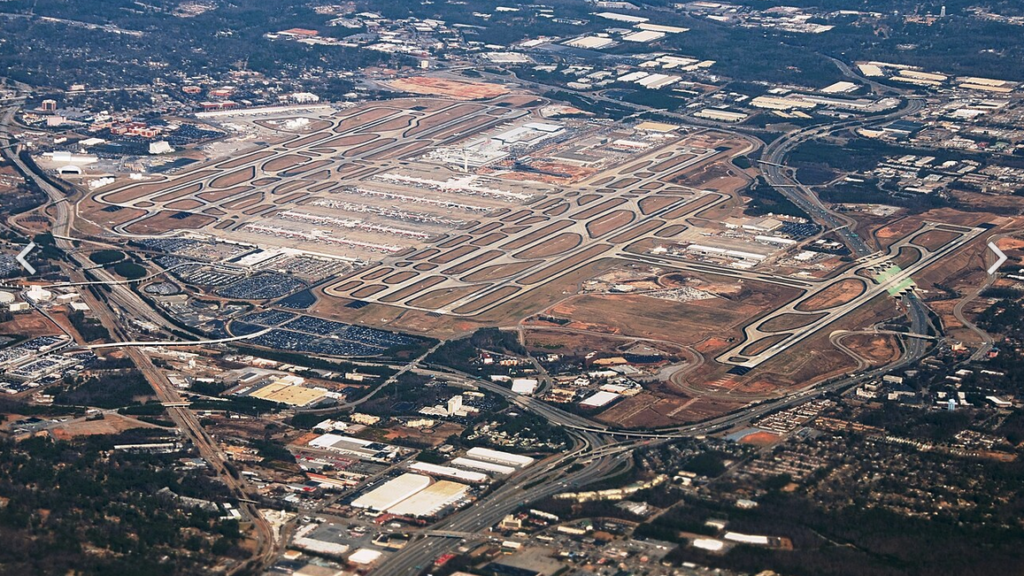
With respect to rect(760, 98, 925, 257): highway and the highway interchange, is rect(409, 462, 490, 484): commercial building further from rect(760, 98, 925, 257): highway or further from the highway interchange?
rect(760, 98, 925, 257): highway

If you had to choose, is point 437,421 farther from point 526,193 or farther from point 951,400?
point 526,193

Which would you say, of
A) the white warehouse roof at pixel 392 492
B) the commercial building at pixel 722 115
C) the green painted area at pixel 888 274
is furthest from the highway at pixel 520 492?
the commercial building at pixel 722 115

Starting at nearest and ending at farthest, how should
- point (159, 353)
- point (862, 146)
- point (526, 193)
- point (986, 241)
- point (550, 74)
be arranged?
point (159, 353) < point (986, 241) < point (526, 193) < point (862, 146) < point (550, 74)

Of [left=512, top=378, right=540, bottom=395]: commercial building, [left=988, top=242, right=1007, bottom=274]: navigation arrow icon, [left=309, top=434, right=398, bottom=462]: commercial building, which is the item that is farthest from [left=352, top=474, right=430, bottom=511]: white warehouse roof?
[left=988, top=242, right=1007, bottom=274]: navigation arrow icon

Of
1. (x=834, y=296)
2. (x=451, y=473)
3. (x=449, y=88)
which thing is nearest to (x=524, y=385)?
(x=451, y=473)

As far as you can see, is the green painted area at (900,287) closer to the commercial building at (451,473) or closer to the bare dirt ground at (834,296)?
the bare dirt ground at (834,296)

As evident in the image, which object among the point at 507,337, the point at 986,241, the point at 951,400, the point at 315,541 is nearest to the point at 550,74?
the point at 986,241
